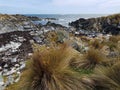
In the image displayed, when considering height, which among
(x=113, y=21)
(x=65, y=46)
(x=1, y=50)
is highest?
(x=65, y=46)

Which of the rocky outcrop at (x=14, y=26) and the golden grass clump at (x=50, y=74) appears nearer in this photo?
the golden grass clump at (x=50, y=74)

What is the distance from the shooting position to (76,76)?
5531 millimetres

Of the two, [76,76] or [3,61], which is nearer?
[76,76]

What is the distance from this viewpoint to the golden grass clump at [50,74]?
5.29 m

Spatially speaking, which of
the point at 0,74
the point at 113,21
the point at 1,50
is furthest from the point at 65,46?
the point at 113,21

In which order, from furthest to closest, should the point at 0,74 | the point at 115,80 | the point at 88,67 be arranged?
the point at 0,74, the point at 88,67, the point at 115,80

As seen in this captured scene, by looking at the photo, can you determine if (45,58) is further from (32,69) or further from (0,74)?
(0,74)

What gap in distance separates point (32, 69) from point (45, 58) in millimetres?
402

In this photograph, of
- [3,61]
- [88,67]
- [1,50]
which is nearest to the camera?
[88,67]

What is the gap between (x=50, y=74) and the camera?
17.8 ft

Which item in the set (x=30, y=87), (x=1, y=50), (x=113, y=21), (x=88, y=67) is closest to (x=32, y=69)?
(x=30, y=87)

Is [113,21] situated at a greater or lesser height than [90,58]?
lesser

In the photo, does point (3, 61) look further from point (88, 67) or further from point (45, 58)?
Answer: point (45, 58)

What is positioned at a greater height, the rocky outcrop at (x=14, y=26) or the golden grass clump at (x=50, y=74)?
the golden grass clump at (x=50, y=74)
